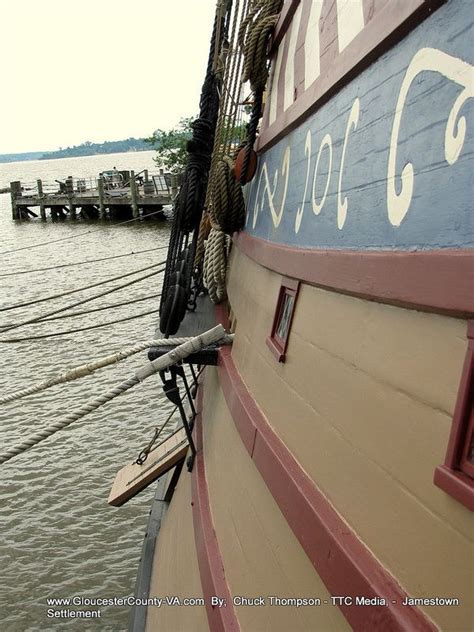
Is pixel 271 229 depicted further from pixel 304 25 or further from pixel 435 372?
pixel 435 372

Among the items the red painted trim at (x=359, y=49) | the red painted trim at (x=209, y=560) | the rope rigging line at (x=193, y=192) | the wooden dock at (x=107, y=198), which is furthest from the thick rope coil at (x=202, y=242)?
the wooden dock at (x=107, y=198)

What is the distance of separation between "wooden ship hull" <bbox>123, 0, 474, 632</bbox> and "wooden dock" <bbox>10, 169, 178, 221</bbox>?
2672cm

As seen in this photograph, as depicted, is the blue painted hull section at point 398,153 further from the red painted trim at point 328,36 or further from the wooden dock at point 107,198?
the wooden dock at point 107,198

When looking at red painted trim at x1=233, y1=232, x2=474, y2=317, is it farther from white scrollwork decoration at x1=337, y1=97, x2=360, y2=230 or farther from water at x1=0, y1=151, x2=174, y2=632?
water at x1=0, y1=151, x2=174, y2=632

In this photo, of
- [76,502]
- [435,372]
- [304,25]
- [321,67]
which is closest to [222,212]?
[304,25]

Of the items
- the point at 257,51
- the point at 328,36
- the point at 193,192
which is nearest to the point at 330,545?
the point at 328,36

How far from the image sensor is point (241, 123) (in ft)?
15.0

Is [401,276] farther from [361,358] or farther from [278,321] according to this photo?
[278,321]

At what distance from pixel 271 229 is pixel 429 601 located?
5.28 feet

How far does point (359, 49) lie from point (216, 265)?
93.2 inches

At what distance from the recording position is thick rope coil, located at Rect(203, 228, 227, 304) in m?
3.77

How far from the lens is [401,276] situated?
116cm

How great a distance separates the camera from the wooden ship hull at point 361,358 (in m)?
1.02

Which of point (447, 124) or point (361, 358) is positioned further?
point (361, 358)
